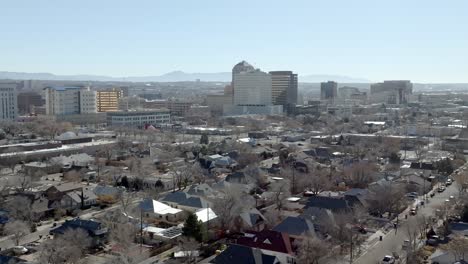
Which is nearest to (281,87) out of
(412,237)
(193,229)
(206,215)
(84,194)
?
(84,194)

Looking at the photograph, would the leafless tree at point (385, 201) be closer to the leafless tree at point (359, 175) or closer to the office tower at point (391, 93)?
the leafless tree at point (359, 175)

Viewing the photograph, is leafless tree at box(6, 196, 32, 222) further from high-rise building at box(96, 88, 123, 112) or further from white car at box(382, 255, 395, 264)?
high-rise building at box(96, 88, 123, 112)

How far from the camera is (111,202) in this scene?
16.9m

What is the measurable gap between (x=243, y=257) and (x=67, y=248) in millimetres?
3882

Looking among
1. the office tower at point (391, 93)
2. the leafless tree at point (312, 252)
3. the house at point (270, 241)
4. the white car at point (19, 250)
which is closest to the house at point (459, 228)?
the leafless tree at point (312, 252)

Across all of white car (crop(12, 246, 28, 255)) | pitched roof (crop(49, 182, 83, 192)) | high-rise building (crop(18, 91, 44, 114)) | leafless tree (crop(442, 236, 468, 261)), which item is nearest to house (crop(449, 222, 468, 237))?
leafless tree (crop(442, 236, 468, 261))

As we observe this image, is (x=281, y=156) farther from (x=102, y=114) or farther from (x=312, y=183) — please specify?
(x=102, y=114)

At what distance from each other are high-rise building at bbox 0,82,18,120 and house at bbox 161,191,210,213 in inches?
1312

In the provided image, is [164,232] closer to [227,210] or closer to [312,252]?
[227,210]

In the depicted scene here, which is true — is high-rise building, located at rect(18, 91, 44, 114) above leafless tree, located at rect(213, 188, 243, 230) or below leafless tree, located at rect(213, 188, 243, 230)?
above

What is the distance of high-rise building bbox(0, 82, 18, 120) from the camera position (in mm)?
44344

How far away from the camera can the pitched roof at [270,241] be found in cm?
1162

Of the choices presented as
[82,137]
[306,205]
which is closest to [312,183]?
[306,205]

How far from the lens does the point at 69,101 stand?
47.4 meters
